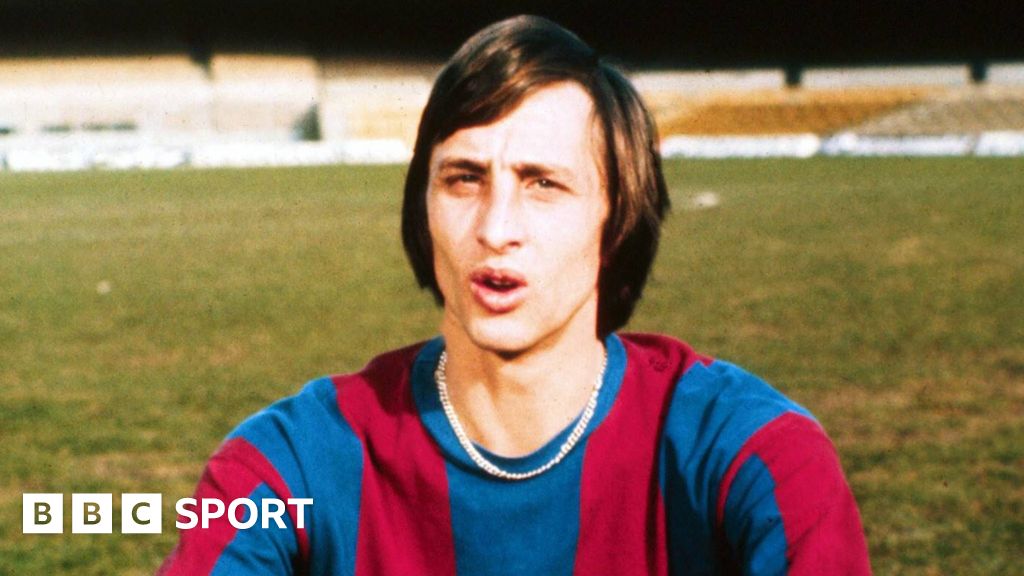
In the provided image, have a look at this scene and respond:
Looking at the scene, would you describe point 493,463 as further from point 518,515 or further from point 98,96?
point 98,96

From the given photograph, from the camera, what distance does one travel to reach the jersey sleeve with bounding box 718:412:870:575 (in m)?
1.43

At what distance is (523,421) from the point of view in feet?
5.44

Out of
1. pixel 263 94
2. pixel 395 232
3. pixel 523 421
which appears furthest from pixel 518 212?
pixel 263 94

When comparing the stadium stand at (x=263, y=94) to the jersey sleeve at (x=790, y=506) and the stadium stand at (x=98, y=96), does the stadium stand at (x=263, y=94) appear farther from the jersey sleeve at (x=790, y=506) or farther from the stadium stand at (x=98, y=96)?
the jersey sleeve at (x=790, y=506)

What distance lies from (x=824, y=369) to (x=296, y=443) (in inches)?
216

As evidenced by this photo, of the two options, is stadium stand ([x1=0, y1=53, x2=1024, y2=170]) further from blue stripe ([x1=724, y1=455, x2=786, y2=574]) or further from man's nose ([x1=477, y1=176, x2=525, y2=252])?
blue stripe ([x1=724, y1=455, x2=786, y2=574])

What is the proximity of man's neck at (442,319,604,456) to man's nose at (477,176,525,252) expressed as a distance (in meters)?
0.17

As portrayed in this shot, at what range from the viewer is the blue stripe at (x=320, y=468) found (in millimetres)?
1608

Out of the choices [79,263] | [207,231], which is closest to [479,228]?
[79,263]

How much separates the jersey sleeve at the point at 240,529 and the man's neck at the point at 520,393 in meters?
0.27

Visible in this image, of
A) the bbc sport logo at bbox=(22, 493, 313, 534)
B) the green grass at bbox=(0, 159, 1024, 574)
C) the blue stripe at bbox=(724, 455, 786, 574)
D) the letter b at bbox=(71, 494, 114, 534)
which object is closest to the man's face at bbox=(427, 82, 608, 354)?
the blue stripe at bbox=(724, 455, 786, 574)

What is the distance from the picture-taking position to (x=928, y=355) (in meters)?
7.12

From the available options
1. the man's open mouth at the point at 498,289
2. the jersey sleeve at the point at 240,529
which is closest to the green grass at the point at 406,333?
the jersey sleeve at the point at 240,529

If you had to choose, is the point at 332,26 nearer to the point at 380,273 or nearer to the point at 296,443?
the point at 380,273
